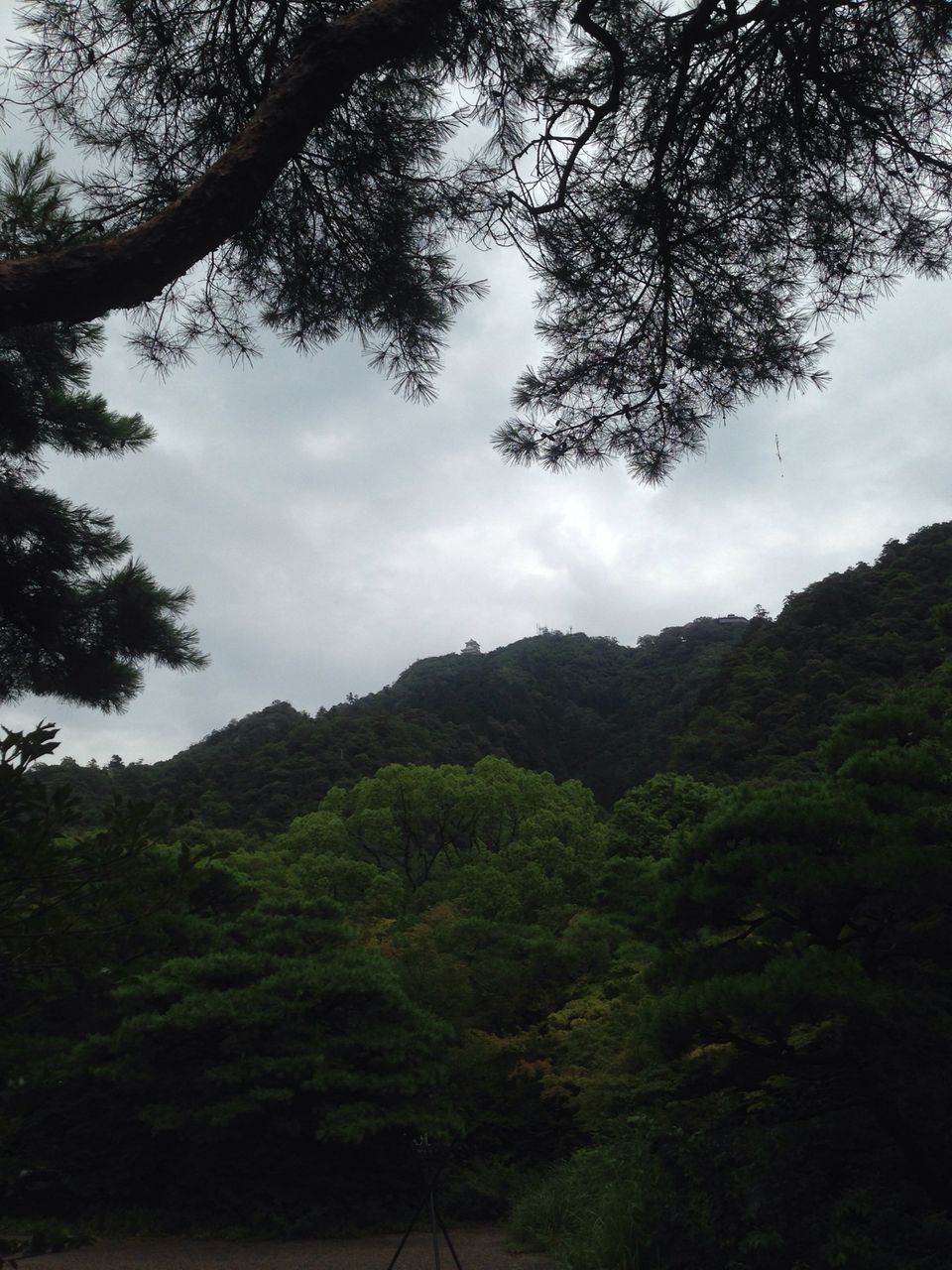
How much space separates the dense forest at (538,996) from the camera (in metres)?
4.29

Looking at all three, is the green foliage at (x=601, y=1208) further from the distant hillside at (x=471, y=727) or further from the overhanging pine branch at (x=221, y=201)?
the distant hillside at (x=471, y=727)

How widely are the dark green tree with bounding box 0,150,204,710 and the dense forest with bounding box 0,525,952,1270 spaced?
72 cm

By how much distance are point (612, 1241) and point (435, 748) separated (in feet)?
75.0

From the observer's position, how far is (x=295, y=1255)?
8.43m

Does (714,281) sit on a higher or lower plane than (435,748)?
lower

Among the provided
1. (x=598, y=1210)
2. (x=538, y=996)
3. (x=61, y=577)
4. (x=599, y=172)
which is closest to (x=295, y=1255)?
(x=598, y=1210)

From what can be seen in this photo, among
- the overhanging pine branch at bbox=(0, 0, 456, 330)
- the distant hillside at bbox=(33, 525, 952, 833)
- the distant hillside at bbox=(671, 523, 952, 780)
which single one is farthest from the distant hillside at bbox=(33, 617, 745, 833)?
the overhanging pine branch at bbox=(0, 0, 456, 330)

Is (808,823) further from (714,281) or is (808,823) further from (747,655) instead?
(747,655)

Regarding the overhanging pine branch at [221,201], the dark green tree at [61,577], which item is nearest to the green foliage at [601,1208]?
the dark green tree at [61,577]

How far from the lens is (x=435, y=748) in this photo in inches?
Answer: 1119

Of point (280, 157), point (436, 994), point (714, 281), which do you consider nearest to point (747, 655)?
point (436, 994)

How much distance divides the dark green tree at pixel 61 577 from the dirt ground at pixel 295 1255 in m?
5.94

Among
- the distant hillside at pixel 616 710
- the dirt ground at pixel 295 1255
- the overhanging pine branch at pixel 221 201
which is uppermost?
the distant hillside at pixel 616 710

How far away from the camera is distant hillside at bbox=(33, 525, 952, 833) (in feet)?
67.7
